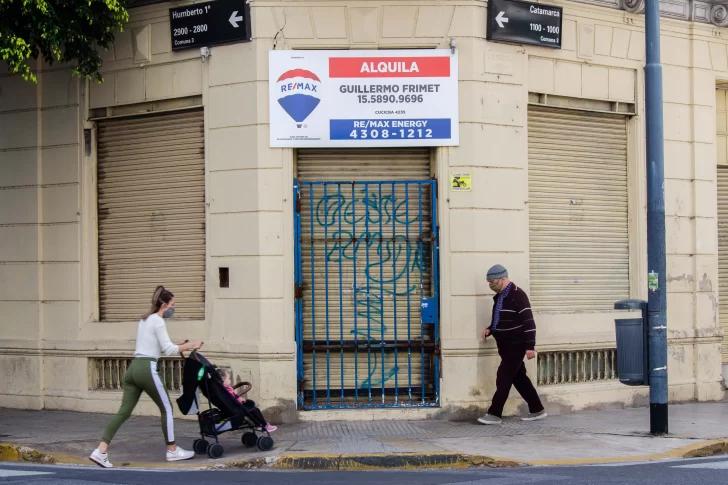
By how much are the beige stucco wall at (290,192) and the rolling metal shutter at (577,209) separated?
A: 0.21 metres

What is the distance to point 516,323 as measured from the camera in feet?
38.8

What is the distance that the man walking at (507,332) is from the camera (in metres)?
11.7

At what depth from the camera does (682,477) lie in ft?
27.8

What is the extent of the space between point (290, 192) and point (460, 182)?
77.7 inches

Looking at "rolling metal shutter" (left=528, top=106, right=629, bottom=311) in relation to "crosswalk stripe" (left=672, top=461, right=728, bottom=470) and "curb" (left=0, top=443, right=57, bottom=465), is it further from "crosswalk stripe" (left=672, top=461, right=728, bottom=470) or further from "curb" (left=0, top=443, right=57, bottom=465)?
"curb" (left=0, top=443, right=57, bottom=465)

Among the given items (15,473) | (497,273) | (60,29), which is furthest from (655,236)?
(60,29)

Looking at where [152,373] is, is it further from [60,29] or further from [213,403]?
[60,29]

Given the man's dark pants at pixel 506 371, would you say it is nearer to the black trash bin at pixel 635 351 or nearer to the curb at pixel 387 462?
Result: the black trash bin at pixel 635 351

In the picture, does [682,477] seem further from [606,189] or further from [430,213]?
[606,189]

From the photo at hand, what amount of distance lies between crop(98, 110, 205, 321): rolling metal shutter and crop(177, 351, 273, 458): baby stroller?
111 inches

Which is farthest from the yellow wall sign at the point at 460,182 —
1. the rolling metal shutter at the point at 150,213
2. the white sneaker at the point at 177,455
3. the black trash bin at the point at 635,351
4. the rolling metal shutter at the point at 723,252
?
the rolling metal shutter at the point at 723,252

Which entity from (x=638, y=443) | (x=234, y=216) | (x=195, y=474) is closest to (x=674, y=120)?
(x=638, y=443)

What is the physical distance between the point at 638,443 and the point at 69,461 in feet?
18.4

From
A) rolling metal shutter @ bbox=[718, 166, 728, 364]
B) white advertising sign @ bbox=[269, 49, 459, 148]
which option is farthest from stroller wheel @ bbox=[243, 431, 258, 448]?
rolling metal shutter @ bbox=[718, 166, 728, 364]
